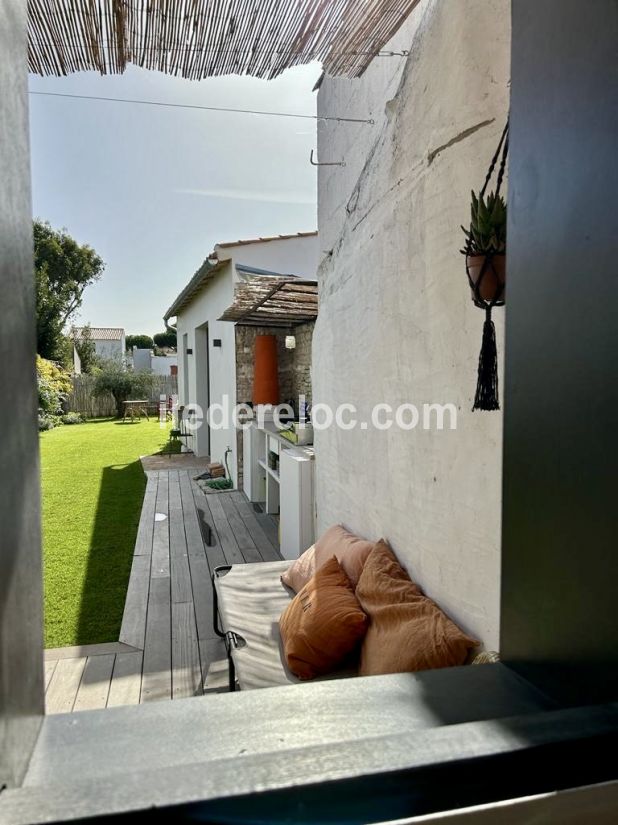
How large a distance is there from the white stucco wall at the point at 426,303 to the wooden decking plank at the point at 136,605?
1.78 m

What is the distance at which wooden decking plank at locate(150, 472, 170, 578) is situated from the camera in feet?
17.4

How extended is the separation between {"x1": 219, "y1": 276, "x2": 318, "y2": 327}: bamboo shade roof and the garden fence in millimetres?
15636

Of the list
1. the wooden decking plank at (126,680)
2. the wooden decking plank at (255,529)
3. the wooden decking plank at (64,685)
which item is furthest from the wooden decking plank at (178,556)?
the wooden decking plank at (64,685)

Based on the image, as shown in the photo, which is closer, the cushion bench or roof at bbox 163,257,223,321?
the cushion bench

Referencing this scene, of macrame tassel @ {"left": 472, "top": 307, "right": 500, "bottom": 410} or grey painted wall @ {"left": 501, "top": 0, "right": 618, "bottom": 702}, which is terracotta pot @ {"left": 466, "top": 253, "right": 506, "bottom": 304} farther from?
grey painted wall @ {"left": 501, "top": 0, "right": 618, "bottom": 702}

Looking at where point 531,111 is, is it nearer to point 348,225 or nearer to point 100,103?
point 348,225

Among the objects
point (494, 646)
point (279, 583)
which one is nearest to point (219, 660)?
point (279, 583)

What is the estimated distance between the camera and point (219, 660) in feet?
11.8

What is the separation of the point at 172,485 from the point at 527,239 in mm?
8664

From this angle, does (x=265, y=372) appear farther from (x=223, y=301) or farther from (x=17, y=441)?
(x=17, y=441)

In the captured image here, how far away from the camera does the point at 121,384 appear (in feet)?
70.8

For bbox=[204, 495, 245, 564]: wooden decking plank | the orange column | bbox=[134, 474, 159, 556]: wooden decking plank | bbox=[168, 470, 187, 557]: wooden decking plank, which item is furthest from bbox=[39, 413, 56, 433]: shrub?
the orange column

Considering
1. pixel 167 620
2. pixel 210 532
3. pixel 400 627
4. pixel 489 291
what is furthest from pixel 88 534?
pixel 489 291

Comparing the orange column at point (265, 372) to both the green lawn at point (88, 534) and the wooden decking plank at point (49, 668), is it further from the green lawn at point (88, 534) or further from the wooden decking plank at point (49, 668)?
the wooden decking plank at point (49, 668)
